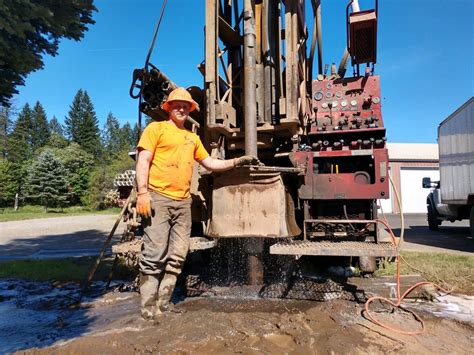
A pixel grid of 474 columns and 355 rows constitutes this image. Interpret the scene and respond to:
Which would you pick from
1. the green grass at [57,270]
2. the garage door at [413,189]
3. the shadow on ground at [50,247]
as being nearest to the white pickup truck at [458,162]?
the green grass at [57,270]

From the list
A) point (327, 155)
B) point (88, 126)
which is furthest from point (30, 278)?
point (88, 126)

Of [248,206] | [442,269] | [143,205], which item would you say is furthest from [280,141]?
[442,269]

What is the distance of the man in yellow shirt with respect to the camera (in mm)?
3633

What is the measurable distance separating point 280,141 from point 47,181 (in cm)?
3995

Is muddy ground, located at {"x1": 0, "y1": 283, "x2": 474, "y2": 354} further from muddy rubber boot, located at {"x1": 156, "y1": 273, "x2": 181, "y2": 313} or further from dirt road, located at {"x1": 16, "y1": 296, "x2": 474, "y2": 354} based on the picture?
muddy rubber boot, located at {"x1": 156, "y1": 273, "x2": 181, "y2": 313}

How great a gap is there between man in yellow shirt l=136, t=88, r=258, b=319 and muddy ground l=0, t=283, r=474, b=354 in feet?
1.10

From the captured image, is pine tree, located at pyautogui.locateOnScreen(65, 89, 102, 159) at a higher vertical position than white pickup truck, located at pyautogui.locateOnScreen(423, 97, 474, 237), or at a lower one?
higher

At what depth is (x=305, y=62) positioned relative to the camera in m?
5.99

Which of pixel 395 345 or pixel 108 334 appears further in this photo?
pixel 108 334

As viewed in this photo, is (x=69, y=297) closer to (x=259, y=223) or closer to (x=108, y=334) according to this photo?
(x=108, y=334)

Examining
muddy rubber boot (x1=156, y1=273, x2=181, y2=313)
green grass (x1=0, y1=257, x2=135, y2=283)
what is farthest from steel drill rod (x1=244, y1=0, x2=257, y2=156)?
green grass (x1=0, y1=257, x2=135, y2=283)

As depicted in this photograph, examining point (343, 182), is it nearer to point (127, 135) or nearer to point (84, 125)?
point (84, 125)

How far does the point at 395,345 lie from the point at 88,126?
73960 mm

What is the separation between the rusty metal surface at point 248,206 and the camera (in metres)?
4.02
